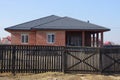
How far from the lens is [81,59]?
16.3 m

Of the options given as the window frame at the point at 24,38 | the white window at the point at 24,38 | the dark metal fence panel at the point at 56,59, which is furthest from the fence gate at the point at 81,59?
the white window at the point at 24,38

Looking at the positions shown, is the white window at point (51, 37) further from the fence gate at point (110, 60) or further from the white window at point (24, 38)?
the fence gate at point (110, 60)

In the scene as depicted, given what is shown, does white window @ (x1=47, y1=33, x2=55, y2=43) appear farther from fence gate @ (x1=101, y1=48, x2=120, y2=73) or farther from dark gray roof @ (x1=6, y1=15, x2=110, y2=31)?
fence gate @ (x1=101, y1=48, x2=120, y2=73)

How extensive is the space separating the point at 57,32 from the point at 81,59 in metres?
17.9

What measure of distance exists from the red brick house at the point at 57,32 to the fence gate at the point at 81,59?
16649 millimetres

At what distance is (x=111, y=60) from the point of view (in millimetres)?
16547

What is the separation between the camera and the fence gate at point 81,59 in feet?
53.4

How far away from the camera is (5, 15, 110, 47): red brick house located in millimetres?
33562

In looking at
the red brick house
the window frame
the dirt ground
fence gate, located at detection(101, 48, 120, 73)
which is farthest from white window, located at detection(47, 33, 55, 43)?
the dirt ground

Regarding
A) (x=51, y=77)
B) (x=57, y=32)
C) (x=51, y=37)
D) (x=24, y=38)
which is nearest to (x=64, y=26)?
(x=57, y=32)

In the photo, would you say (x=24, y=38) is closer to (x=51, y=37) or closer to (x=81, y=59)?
(x=51, y=37)

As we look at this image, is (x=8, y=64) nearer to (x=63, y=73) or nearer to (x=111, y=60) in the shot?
(x=63, y=73)

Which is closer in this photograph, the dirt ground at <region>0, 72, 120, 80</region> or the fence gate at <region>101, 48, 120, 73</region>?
the dirt ground at <region>0, 72, 120, 80</region>

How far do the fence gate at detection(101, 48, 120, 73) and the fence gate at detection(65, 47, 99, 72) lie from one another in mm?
423
